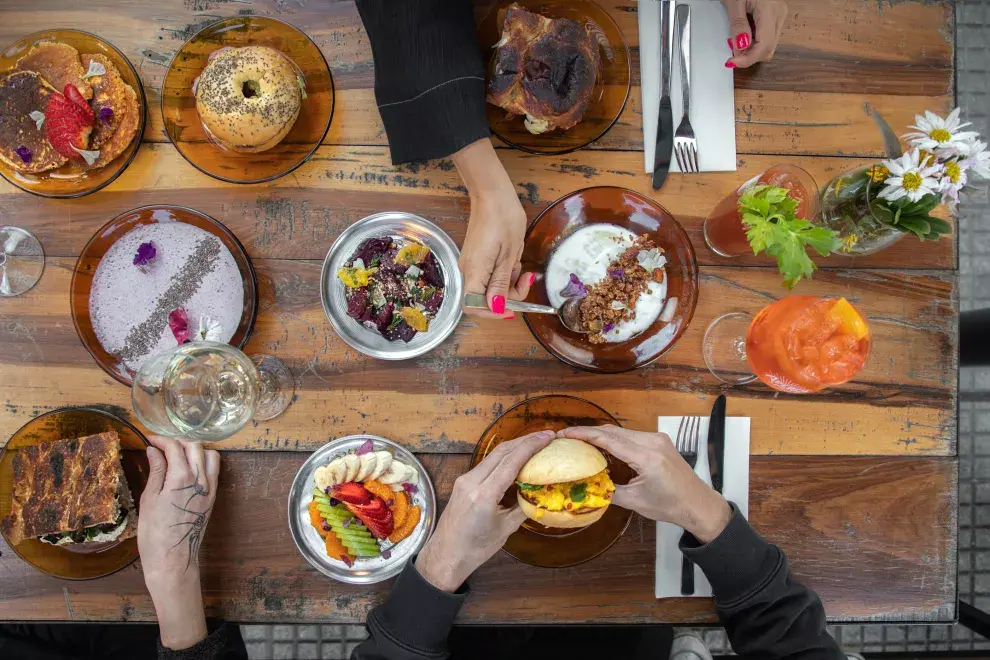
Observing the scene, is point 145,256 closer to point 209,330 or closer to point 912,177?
point 209,330

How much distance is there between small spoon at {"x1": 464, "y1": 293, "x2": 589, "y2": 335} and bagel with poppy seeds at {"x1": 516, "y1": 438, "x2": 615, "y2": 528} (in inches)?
11.7

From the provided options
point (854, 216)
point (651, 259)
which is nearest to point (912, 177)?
point (854, 216)

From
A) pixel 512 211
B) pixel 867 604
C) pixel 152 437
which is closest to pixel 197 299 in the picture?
pixel 152 437

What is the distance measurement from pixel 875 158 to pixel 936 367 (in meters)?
0.57

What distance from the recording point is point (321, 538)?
149 cm

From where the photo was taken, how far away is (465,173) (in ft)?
4.68

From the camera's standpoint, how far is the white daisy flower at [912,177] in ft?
4.06

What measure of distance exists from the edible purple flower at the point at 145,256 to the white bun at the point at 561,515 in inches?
41.7

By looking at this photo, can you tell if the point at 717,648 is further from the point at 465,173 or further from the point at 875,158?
the point at 465,173

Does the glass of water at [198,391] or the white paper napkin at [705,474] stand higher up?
the glass of water at [198,391]

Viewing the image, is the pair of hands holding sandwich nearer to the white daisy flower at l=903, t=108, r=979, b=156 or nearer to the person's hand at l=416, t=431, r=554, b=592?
the person's hand at l=416, t=431, r=554, b=592

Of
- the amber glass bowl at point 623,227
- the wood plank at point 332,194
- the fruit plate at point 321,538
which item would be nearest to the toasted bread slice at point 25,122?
the wood plank at point 332,194

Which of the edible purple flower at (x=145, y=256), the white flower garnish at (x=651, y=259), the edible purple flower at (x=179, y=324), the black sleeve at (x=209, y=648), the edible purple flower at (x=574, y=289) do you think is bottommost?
the black sleeve at (x=209, y=648)

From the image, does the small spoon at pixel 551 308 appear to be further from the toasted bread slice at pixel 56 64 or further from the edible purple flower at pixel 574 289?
the toasted bread slice at pixel 56 64
